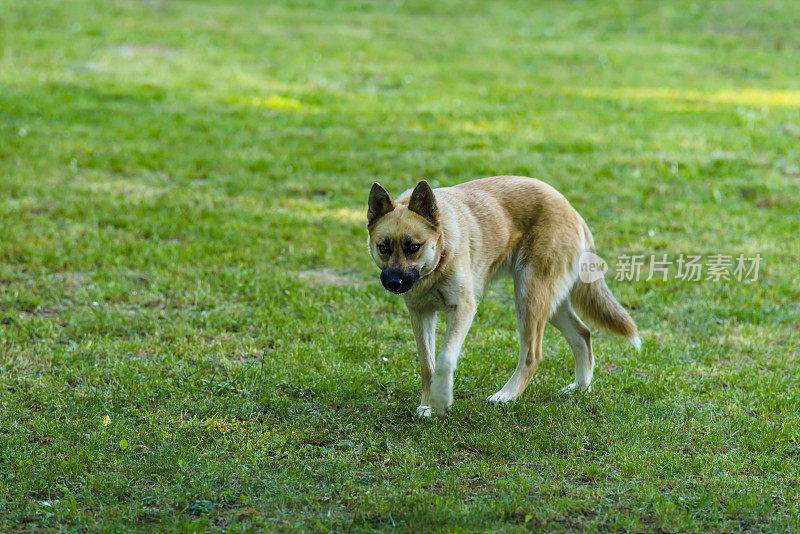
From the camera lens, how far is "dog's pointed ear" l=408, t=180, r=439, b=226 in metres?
5.11

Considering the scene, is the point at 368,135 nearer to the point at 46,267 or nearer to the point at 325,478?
the point at 46,267

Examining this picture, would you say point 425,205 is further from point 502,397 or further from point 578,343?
point 578,343

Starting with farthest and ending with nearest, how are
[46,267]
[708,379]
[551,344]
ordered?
[46,267]
[551,344]
[708,379]

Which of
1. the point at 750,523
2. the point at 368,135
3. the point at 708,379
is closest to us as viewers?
the point at 750,523

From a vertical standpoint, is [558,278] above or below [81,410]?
above

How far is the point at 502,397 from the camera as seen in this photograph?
18.4 ft

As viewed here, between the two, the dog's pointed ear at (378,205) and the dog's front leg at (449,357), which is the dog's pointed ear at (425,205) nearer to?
the dog's pointed ear at (378,205)

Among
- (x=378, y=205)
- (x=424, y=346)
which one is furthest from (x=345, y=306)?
(x=378, y=205)

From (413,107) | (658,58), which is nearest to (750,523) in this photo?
(413,107)

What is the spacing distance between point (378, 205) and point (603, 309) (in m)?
1.73

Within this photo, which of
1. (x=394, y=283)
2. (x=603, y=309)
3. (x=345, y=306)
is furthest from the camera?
(x=345, y=306)

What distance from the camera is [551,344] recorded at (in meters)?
6.69

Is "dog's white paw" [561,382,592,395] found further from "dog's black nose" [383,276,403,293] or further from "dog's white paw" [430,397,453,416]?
"dog's black nose" [383,276,403,293]

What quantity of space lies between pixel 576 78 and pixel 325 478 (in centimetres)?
1318
